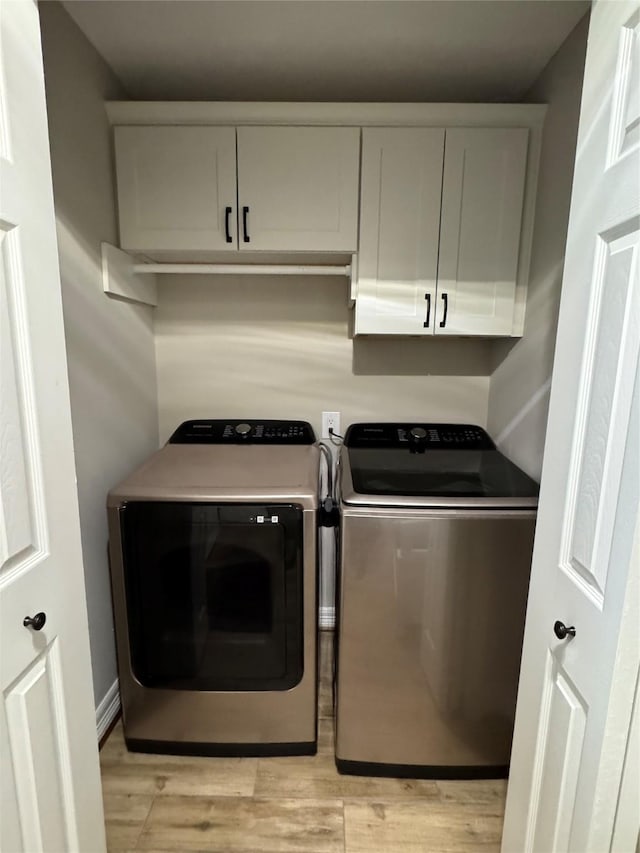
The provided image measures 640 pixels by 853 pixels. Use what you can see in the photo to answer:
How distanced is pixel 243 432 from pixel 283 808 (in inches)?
Answer: 52.0

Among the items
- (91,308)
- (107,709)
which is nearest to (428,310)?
(91,308)

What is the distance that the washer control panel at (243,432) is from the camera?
1981mm

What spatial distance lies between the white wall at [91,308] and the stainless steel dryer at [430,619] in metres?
0.84

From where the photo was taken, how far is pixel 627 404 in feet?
2.27

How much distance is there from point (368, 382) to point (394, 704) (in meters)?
1.27

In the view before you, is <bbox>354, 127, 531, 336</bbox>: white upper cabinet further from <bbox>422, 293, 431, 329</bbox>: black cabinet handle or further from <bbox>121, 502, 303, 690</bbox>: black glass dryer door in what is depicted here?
<bbox>121, 502, 303, 690</bbox>: black glass dryer door

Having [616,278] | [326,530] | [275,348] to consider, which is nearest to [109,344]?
[275,348]

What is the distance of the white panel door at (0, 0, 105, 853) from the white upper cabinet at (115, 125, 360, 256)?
84 centimetres

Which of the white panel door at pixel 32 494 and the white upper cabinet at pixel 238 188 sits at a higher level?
the white upper cabinet at pixel 238 188

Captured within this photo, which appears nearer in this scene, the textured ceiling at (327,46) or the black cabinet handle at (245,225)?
the textured ceiling at (327,46)

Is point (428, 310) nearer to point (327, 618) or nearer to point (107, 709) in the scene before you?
point (327, 618)

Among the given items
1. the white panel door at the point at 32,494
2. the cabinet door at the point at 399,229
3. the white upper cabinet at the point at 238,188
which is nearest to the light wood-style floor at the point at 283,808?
the white panel door at the point at 32,494

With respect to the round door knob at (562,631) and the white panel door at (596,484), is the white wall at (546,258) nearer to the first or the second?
the white panel door at (596,484)

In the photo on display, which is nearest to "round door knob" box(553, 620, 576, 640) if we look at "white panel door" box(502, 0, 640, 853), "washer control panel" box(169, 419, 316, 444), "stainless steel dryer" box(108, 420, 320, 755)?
"white panel door" box(502, 0, 640, 853)
